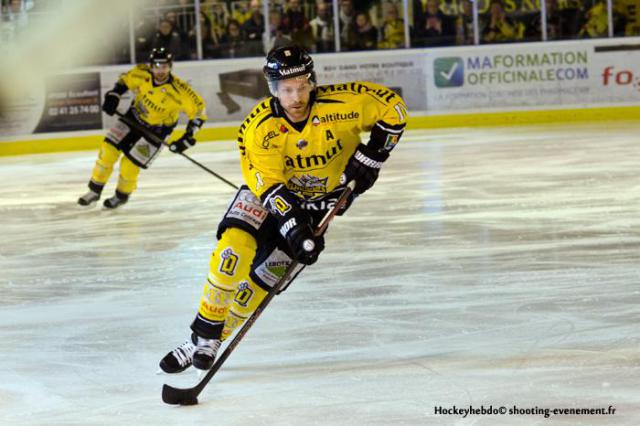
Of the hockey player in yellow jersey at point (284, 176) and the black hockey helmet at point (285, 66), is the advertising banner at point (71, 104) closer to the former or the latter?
the hockey player in yellow jersey at point (284, 176)

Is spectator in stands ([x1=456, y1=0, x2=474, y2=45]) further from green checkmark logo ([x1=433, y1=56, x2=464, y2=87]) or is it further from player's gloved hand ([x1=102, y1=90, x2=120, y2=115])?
player's gloved hand ([x1=102, y1=90, x2=120, y2=115])

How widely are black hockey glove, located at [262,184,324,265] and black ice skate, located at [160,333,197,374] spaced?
0.51 metres

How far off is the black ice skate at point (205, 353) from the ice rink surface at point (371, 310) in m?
0.08

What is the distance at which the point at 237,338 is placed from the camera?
3764mm

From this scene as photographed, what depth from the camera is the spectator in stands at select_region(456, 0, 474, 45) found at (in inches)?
572

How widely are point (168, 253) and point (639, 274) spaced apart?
8.66 ft

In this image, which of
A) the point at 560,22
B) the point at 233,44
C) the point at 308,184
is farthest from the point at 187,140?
the point at 560,22

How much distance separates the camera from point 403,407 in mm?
3311

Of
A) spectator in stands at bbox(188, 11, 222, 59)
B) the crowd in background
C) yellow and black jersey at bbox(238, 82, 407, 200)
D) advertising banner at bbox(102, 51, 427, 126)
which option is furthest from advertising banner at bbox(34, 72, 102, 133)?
yellow and black jersey at bbox(238, 82, 407, 200)

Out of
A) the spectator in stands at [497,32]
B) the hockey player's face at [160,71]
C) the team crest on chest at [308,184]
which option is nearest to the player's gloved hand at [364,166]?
the team crest on chest at [308,184]

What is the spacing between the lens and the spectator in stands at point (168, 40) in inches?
559

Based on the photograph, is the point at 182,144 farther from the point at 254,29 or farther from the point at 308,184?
the point at 254,29

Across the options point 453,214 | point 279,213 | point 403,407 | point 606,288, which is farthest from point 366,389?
point 453,214

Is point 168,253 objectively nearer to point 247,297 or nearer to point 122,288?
point 122,288
